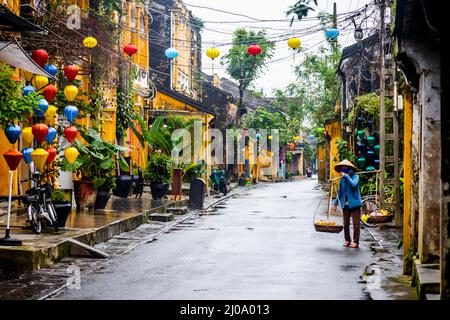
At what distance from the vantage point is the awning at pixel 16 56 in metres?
12.4

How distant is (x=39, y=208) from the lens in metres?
13.4

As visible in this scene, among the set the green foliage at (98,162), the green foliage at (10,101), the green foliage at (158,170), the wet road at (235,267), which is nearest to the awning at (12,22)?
the green foliage at (10,101)

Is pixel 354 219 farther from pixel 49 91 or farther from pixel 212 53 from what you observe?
pixel 212 53

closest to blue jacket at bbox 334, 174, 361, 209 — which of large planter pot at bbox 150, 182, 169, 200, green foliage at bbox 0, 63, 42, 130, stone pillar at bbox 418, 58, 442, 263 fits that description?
stone pillar at bbox 418, 58, 442, 263

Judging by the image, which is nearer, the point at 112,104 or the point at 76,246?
the point at 76,246

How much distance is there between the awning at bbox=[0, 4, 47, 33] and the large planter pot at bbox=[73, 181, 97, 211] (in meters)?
7.09

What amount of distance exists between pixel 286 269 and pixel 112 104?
50.6 ft

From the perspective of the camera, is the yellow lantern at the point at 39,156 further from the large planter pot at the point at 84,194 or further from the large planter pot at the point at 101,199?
the large planter pot at the point at 101,199

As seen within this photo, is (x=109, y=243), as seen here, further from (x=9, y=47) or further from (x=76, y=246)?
(x=9, y=47)

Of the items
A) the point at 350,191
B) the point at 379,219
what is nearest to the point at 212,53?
the point at 379,219

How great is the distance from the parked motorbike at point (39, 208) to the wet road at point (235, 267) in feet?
6.10

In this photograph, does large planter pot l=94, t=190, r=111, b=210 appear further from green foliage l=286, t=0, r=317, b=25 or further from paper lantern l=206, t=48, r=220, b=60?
green foliage l=286, t=0, r=317, b=25

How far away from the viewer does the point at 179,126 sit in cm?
3278
